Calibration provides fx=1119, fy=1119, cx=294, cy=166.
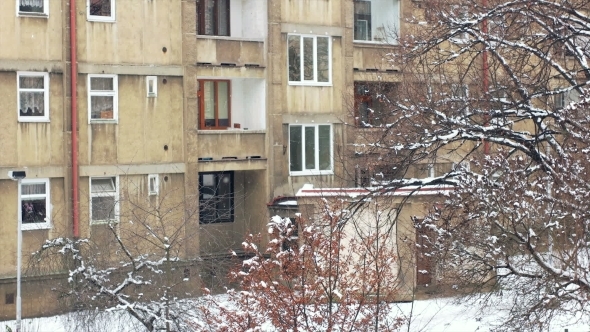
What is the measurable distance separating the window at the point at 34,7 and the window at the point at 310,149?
28.7 feet

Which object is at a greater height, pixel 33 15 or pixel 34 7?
pixel 34 7

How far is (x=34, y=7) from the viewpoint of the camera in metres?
30.1

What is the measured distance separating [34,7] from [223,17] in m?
6.98

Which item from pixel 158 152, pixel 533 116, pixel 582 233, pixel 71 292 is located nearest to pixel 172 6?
pixel 158 152

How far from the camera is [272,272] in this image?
59.6 feet

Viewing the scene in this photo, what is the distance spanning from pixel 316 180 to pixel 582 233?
2029cm

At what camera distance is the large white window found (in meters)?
37.3

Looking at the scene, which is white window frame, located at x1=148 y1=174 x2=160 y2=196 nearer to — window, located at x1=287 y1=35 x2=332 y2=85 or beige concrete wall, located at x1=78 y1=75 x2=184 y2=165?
beige concrete wall, located at x1=78 y1=75 x2=184 y2=165

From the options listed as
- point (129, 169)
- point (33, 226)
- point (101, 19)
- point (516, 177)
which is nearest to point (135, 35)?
point (101, 19)

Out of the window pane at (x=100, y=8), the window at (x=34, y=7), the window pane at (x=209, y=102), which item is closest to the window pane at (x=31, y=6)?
the window at (x=34, y=7)

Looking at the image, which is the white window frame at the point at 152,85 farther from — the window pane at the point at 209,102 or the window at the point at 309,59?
the window at the point at 309,59

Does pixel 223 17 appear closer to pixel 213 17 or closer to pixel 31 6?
pixel 213 17

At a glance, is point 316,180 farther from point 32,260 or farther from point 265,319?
point 265,319

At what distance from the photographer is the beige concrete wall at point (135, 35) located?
3072cm
